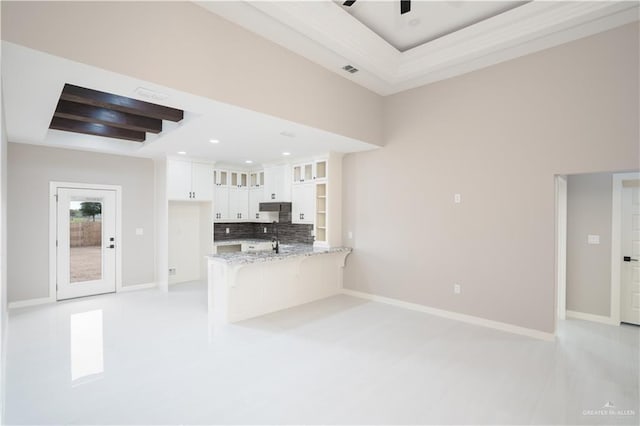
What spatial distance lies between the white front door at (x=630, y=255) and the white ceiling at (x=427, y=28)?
2.26 metres

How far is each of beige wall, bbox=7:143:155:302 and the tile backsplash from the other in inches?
77.6

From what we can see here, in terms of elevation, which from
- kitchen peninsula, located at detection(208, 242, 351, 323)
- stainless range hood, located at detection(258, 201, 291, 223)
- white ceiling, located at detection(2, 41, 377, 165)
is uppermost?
white ceiling, located at detection(2, 41, 377, 165)

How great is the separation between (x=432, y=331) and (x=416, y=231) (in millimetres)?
1553

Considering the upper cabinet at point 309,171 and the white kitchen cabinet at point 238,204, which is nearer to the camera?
the upper cabinet at point 309,171

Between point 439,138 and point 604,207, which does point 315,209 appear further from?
point 604,207

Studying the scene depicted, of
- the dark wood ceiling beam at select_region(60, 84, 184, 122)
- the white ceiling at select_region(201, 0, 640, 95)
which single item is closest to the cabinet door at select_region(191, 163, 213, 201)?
the dark wood ceiling beam at select_region(60, 84, 184, 122)

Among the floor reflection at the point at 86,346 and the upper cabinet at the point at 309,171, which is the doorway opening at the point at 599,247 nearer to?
the upper cabinet at the point at 309,171

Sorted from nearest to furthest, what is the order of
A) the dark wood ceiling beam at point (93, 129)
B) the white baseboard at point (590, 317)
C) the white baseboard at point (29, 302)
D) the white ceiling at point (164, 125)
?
the white ceiling at point (164, 125), the white baseboard at point (590, 317), the dark wood ceiling beam at point (93, 129), the white baseboard at point (29, 302)

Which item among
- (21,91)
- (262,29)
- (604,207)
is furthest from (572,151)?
(21,91)

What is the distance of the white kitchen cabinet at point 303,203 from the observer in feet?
20.0

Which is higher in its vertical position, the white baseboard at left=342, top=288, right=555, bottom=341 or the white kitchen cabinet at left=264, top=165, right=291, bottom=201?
the white kitchen cabinet at left=264, top=165, right=291, bottom=201

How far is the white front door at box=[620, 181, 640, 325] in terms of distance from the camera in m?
4.11

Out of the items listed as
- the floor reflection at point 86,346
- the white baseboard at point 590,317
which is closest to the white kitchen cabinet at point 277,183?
the floor reflection at point 86,346

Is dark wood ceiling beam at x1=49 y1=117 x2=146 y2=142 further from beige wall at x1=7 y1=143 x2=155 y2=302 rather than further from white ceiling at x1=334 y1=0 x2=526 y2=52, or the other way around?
white ceiling at x1=334 y1=0 x2=526 y2=52
